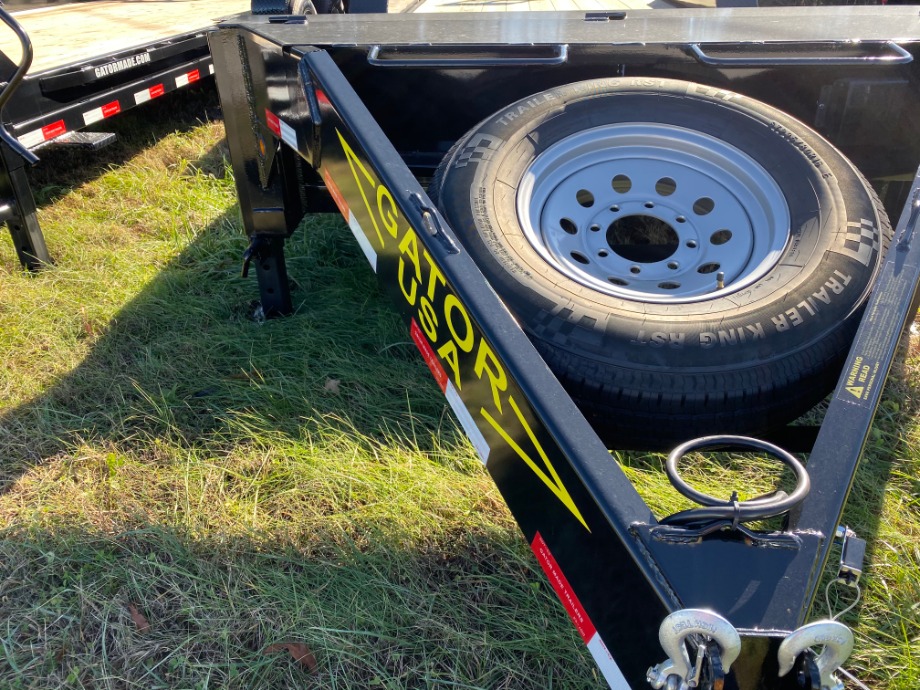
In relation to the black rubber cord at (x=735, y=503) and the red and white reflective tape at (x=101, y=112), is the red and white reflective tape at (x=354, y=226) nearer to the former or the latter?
the black rubber cord at (x=735, y=503)

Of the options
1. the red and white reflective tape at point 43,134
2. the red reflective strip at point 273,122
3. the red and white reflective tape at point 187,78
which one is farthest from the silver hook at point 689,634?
the red and white reflective tape at point 187,78

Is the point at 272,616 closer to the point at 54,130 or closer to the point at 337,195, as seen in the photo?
the point at 337,195

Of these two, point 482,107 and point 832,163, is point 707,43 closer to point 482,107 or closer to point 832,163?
point 832,163

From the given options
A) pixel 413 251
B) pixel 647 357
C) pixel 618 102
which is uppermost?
pixel 618 102

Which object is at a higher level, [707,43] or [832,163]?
[707,43]

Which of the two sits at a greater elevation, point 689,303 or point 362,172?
point 362,172

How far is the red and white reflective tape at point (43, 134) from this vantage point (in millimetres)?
3502

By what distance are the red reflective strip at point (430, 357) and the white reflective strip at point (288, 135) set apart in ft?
3.23

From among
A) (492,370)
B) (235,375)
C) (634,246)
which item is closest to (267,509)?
(235,375)

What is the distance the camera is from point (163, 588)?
6.57 ft

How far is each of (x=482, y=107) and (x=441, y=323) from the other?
156 centimetres

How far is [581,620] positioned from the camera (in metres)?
1.21

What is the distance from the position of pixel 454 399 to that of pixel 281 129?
1.41m

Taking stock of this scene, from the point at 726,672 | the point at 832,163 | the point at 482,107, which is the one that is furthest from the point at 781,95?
the point at 726,672
